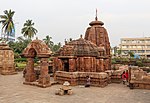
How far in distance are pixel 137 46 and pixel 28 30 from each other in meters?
51.4

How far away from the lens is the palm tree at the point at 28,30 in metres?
49.1

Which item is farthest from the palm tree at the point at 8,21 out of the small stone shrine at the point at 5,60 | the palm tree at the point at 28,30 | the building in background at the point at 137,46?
the building in background at the point at 137,46

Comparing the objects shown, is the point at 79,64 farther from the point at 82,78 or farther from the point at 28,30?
the point at 28,30

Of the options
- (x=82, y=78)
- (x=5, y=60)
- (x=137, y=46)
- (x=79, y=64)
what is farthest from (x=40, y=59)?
(x=137, y=46)

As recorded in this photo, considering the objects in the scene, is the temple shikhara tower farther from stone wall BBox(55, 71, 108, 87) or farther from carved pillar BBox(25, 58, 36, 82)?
carved pillar BBox(25, 58, 36, 82)

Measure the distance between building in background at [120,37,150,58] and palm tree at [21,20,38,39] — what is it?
44738 millimetres

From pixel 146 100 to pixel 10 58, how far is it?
755 inches

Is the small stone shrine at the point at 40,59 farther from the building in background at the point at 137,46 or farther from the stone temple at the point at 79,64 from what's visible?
the building in background at the point at 137,46

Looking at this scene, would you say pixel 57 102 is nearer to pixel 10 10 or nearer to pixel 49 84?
pixel 49 84

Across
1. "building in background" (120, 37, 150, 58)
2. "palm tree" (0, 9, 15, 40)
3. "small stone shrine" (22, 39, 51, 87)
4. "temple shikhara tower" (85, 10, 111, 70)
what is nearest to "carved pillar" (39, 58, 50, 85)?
"small stone shrine" (22, 39, 51, 87)

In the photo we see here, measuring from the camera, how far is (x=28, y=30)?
49094mm

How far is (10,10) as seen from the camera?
43.8m

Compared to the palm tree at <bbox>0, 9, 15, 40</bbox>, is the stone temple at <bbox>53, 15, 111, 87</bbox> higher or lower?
lower

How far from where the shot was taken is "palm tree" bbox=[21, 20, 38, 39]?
49059 mm
